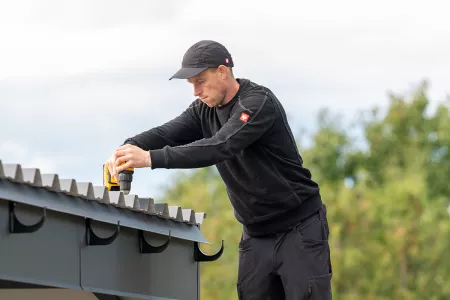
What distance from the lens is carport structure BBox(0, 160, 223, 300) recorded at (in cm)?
557

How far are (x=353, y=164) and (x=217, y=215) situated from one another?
812 cm

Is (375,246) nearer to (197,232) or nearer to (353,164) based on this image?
(353,164)

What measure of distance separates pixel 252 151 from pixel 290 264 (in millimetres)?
804

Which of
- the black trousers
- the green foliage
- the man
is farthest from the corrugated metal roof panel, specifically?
the green foliage

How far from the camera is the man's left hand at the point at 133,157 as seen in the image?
20.7ft

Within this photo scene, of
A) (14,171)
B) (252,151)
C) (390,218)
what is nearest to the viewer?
(14,171)

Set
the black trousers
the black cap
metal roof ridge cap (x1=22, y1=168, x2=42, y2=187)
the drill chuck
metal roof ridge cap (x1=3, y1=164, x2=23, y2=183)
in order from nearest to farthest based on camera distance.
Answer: metal roof ridge cap (x1=3, y1=164, x2=23, y2=183) < metal roof ridge cap (x1=22, y1=168, x2=42, y2=187) < the black cap < the drill chuck < the black trousers

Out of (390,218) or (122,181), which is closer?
(122,181)

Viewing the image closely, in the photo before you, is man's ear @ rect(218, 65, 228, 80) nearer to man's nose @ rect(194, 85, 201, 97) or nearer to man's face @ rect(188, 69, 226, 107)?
man's face @ rect(188, 69, 226, 107)

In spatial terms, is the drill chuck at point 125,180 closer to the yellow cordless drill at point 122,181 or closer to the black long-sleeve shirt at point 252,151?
the yellow cordless drill at point 122,181

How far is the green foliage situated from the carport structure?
26148mm

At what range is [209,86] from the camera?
6.79 m

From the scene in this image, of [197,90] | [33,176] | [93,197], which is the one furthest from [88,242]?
[197,90]

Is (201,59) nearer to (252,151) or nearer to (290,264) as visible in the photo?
(252,151)
